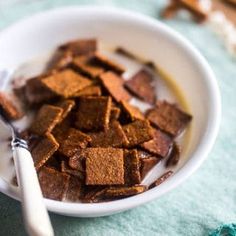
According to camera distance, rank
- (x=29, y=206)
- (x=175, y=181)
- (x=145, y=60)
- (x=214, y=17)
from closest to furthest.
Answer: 1. (x=29, y=206)
2. (x=175, y=181)
3. (x=145, y=60)
4. (x=214, y=17)

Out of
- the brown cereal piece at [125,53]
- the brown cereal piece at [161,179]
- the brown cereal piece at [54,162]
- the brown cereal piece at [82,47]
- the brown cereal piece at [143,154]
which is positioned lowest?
the brown cereal piece at [54,162]

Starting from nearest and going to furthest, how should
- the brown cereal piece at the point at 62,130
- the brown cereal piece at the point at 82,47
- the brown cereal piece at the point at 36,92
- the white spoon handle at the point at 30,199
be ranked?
the white spoon handle at the point at 30,199, the brown cereal piece at the point at 62,130, the brown cereal piece at the point at 36,92, the brown cereal piece at the point at 82,47

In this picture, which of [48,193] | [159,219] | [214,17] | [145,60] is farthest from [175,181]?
[214,17]

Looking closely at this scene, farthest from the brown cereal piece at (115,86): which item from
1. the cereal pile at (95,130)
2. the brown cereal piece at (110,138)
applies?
the brown cereal piece at (110,138)

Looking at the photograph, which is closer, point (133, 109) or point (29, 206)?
point (29, 206)

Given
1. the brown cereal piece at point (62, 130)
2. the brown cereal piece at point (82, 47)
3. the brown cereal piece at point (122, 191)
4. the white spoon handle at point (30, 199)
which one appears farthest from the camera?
the brown cereal piece at point (82, 47)

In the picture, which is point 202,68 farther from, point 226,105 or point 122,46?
point 122,46

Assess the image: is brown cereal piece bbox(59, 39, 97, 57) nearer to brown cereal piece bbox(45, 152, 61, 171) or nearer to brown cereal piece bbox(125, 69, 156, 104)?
brown cereal piece bbox(125, 69, 156, 104)

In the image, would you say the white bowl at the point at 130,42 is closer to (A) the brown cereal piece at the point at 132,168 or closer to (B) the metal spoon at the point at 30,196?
(A) the brown cereal piece at the point at 132,168
